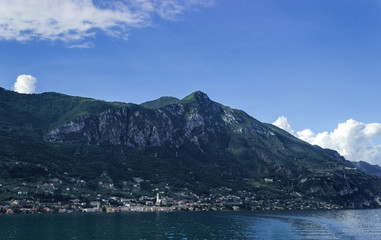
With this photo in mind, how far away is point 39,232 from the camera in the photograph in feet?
382

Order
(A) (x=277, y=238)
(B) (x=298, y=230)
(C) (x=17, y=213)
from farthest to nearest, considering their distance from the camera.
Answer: (C) (x=17, y=213), (B) (x=298, y=230), (A) (x=277, y=238)

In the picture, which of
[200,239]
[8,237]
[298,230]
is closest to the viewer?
[8,237]

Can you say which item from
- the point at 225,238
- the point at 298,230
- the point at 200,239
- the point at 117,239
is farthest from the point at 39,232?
the point at 298,230

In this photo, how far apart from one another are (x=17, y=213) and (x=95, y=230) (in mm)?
91210

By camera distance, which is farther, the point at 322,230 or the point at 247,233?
the point at 322,230

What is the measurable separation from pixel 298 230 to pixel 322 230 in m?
9.13

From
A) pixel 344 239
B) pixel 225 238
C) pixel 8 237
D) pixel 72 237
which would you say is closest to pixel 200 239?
pixel 225 238

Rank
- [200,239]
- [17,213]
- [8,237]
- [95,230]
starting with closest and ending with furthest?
[8,237] < [200,239] < [95,230] < [17,213]

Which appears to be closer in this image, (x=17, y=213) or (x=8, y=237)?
(x=8, y=237)

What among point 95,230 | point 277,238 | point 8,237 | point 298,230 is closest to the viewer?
point 8,237

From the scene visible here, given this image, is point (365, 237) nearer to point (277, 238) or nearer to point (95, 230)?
point (277, 238)

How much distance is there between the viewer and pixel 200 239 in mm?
110062

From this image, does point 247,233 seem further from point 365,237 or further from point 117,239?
point 117,239

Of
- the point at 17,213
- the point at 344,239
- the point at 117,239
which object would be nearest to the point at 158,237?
the point at 117,239
